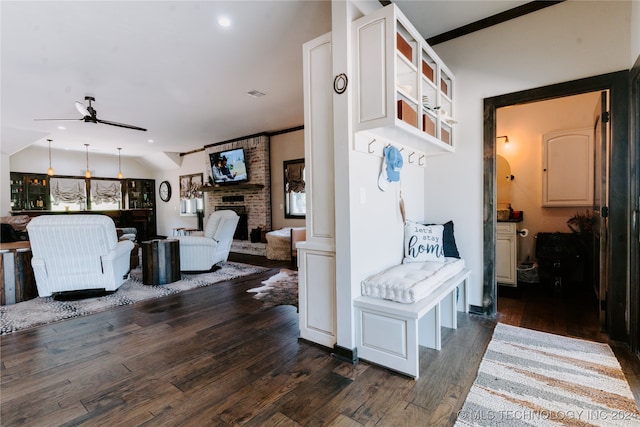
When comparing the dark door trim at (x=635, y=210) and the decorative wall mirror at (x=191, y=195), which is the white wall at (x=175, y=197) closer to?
the decorative wall mirror at (x=191, y=195)

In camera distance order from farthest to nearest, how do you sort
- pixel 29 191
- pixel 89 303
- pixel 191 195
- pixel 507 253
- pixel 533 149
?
1. pixel 191 195
2. pixel 29 191
3. pixel 533 149
4. pixel 507 253
5. pixel 89 303

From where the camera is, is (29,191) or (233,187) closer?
(233,187)

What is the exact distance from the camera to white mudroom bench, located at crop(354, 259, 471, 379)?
6.40ft

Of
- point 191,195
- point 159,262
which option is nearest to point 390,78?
point 159,262

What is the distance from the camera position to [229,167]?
7945 mm

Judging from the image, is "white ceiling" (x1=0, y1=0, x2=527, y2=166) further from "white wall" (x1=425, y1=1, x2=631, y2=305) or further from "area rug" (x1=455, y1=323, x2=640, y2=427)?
"area rug" (x1=455, y1=323, x2=640, y2=427)

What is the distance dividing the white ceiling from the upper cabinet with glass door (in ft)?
2.22

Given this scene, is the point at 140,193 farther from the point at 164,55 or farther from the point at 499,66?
the point at 499,66

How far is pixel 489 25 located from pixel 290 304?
136 inches

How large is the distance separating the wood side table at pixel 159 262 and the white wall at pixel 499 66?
141 inches

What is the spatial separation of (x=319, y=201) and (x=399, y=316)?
1.01m

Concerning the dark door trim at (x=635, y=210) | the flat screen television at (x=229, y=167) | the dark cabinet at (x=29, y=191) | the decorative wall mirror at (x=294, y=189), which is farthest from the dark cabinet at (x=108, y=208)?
the dark door trim at (x=635, y=210)

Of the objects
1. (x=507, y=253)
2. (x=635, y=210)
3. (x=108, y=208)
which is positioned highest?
(x=108, y=208)

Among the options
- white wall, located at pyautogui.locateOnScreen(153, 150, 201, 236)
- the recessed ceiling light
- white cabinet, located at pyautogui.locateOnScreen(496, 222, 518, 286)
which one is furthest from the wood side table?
white wall, located at pyautogui.locateOnScreen(153, 150, 201, 236)
